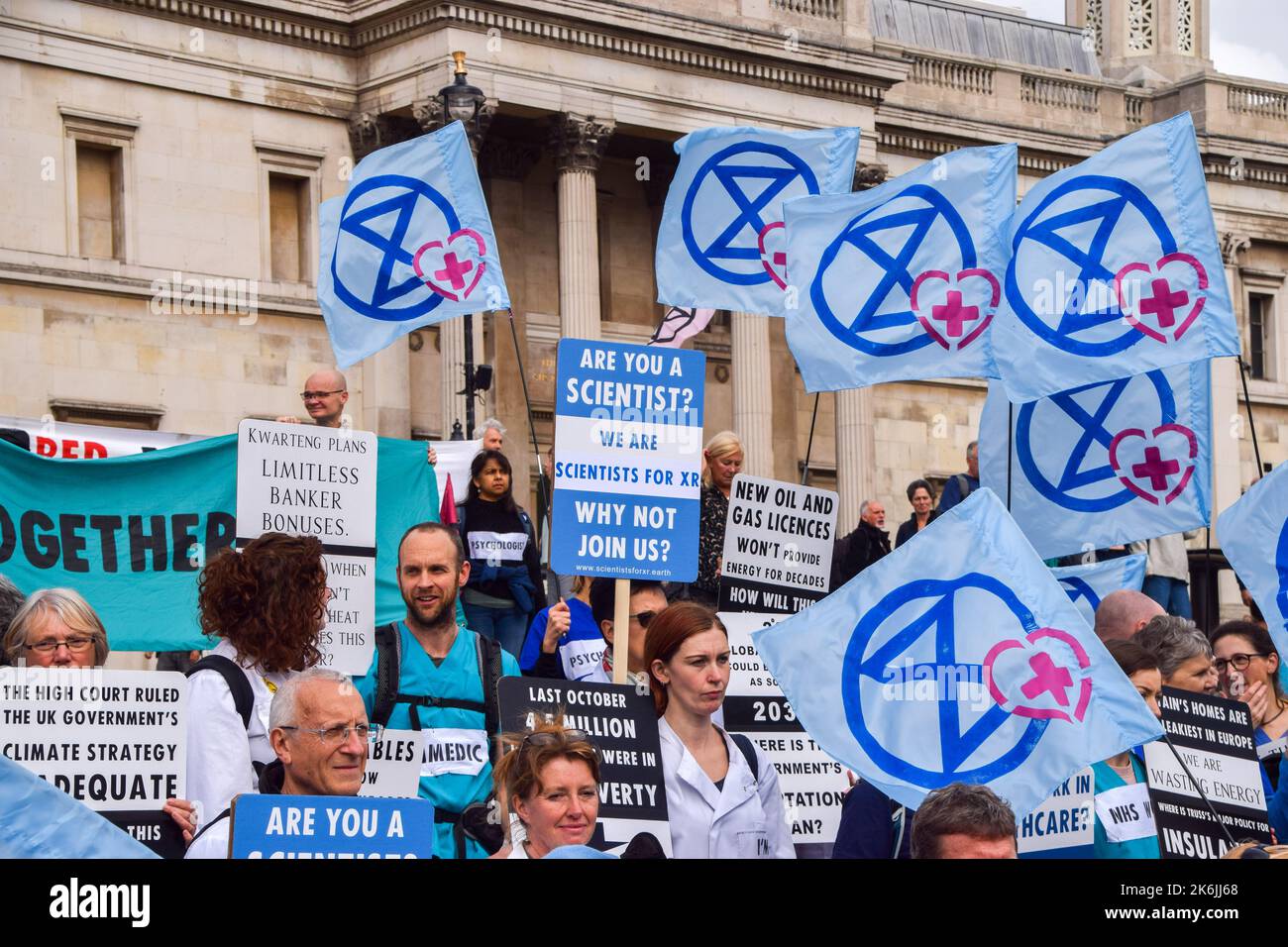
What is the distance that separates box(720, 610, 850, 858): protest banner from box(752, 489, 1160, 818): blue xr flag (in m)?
1.27

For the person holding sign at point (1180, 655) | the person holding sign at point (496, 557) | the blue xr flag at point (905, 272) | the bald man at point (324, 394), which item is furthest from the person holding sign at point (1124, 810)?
the person holding sign at point (496, 557)

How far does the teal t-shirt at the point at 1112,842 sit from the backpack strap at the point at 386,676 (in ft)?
7.78

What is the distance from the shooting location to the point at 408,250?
40.2 ft

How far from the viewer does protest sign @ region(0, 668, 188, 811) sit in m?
7.18

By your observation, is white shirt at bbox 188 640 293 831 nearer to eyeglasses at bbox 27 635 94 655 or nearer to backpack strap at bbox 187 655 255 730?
backpack strap at bbox 187 655 255 730

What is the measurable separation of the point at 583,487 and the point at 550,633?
2.24ft

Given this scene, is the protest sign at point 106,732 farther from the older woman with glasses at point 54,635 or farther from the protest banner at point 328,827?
the protest banner at point 328,827

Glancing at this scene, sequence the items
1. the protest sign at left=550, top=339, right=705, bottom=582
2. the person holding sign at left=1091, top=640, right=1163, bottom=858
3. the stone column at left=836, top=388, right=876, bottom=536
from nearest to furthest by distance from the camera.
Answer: the person holding sign at left=1091, top=640, right=1163, bottom=858, the protest sign at left=550, top=339, right=705, bottom=582, the stone column at left=836, top=388, right=876, bottom=536

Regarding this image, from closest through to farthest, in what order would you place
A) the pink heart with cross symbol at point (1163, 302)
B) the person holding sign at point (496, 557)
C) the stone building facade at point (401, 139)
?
the pink heart with cross symbol at point (1163, 302)
the person holding sign at point (496, 557)
the stone building facade at point (401, 139)

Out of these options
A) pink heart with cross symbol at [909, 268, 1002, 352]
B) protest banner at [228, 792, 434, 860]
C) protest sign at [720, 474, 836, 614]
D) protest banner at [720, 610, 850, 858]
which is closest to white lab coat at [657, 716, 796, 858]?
protest banner at [720, 610, 850, 858]

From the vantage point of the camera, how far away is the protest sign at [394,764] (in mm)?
7914
